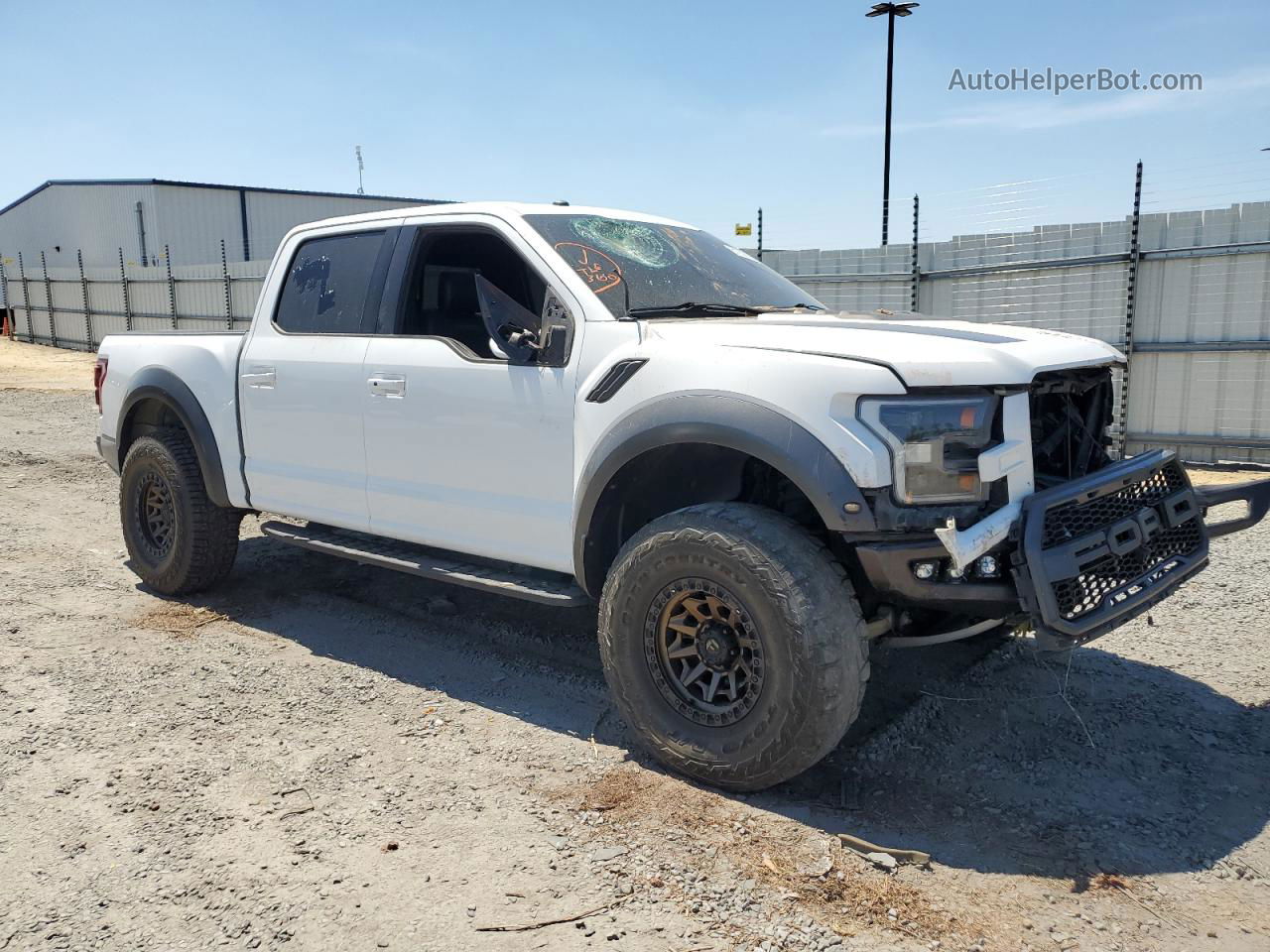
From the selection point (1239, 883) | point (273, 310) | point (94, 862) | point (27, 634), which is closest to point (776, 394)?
point (1239, 883)

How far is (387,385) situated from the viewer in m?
4.45

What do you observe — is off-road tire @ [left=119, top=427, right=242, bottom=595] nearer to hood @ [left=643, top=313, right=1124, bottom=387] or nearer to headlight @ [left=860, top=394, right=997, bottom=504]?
hood @ [left=643, top=313, right=1124, bottom=387]

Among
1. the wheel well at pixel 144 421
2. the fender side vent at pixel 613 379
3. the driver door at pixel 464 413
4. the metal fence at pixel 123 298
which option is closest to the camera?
the fender side vent at pixel 613 379

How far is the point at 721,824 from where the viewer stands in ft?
10.4

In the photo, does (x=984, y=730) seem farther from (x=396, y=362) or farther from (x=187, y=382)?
(x=187, y=382)

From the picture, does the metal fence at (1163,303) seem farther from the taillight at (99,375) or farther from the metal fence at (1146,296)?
the taillight at (99,375)

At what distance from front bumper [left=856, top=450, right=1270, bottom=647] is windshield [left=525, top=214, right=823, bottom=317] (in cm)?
150

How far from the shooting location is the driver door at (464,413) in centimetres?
392

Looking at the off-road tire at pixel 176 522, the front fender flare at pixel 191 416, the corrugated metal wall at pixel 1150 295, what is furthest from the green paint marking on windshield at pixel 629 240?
the corrugated metal wall at pixel 1150 295

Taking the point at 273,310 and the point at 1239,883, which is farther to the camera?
the point at 273,310

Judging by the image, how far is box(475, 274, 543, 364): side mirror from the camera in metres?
3.93

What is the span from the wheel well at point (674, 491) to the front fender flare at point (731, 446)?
0.17ft

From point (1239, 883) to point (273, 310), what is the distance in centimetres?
481

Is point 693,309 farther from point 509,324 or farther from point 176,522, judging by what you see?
point 176,522
